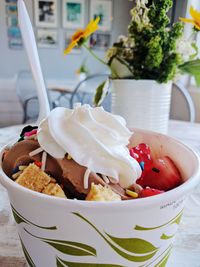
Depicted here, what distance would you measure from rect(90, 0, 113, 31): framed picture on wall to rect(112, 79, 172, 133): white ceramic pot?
2918mm

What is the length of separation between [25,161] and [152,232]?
15 cm

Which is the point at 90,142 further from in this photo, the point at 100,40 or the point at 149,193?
the point at 100,40

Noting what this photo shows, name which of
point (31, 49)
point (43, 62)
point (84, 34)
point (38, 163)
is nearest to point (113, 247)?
point (38, 163)

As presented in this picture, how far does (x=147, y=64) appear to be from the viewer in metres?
0.71

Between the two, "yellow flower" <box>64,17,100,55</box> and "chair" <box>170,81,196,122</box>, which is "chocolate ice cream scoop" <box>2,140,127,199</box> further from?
"chair" <box>170,81,196,122</box>

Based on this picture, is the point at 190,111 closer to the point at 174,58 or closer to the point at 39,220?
the point at 174,58

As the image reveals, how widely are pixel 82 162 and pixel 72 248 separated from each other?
0.27 feet

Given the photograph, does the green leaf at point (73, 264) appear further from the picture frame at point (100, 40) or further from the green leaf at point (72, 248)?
the picture frame at point (100, 40)

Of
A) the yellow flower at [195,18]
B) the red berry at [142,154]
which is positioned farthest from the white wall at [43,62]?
the red berry at [142,154]

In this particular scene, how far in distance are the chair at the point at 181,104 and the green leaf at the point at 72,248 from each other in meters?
1.26

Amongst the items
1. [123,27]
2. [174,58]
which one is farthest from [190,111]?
[123,27]

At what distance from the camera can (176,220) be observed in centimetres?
29

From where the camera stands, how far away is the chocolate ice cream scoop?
279 millimetres

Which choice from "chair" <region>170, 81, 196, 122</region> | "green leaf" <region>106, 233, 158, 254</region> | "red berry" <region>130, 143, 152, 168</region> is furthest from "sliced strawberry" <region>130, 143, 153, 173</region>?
"chair" <region>170, 81, 196, 122</region>
